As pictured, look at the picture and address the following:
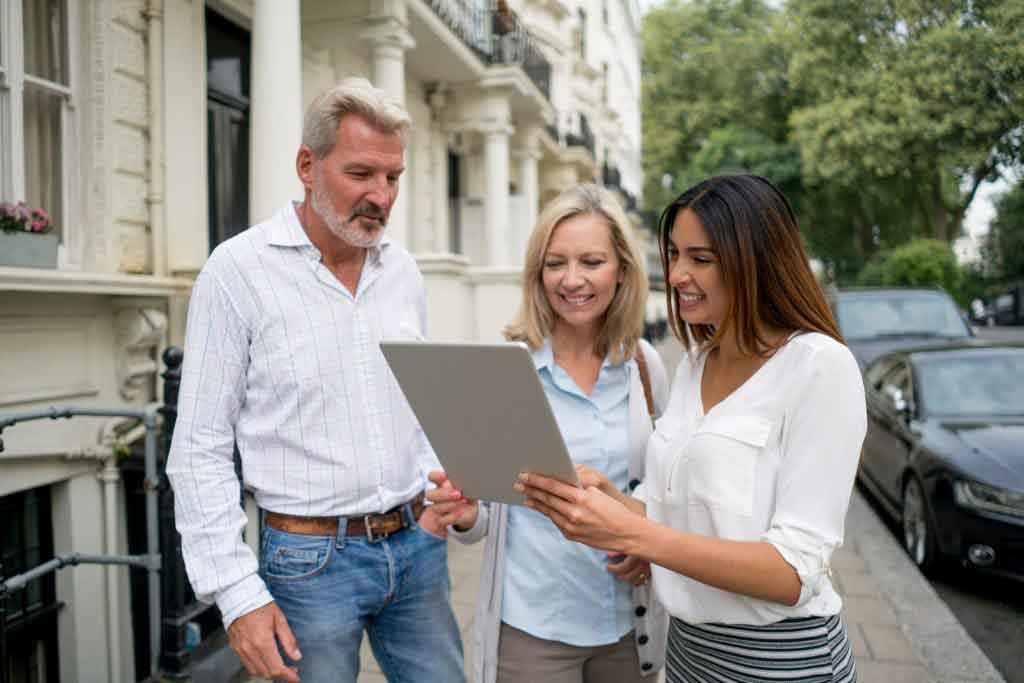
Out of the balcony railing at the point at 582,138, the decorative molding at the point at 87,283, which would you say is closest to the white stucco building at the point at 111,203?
the decorative molding at the point at 87,283

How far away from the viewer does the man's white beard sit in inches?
77.9

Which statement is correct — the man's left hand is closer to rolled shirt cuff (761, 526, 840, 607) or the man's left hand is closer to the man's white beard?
the man's white beard

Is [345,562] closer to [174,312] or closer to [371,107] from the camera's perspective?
[371,107]

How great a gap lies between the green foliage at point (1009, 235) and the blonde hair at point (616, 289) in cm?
237

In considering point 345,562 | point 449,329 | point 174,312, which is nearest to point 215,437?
point 345,562

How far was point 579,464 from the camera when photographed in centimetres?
201

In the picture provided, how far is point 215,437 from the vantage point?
185 cm

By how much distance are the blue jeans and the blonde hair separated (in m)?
0.67

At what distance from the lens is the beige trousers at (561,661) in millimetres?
2033

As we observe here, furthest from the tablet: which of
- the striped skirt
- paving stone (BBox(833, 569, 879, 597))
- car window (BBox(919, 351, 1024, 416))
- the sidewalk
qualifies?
car window (BBox(919, 351, 1024, 416))

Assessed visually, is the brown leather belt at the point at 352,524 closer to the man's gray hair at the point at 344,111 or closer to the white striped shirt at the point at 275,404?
the white striped shirt at the point at 275,404

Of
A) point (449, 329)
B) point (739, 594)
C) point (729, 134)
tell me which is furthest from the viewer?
point (729, 134)

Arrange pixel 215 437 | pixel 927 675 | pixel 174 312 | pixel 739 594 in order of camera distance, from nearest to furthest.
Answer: pixel 739 594, pixel 215 437, pixel 927 675, pixel 174 312

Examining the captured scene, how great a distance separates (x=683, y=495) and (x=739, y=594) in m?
0.23
